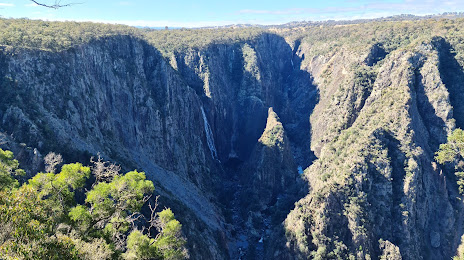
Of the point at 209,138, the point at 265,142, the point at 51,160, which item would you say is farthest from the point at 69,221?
the point at 209,138

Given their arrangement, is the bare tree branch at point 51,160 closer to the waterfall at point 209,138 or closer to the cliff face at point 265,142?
the cliff face at point 265,142

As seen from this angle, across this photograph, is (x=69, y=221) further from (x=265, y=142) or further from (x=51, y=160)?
(x=265, y=142)

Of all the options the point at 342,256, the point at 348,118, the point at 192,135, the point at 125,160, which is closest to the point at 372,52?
the point at 348,118

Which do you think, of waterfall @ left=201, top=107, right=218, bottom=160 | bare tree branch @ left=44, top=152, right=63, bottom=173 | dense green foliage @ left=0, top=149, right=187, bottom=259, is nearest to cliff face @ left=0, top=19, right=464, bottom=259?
waterfall @ left=201, top=107, right=218, bottom=160

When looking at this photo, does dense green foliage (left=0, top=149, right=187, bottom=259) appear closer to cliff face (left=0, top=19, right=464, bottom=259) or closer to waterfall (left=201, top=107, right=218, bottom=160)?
cliff face (left=0, top=19, right=464, bottom=259)

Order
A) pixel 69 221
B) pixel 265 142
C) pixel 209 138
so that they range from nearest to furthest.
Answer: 1. pixel 69 221
2. pixel 265 142
3. pixel 209 138

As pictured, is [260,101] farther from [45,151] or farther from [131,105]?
[45,151]

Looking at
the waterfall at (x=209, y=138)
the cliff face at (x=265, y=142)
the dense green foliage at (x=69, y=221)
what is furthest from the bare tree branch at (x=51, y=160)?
the waterfall at (x=209, y=138)
